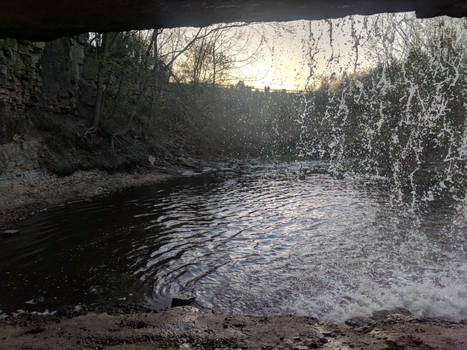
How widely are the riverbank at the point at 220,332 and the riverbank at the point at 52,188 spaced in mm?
5754

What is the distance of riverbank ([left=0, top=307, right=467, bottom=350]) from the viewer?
338cm

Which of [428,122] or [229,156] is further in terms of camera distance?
[229,156]

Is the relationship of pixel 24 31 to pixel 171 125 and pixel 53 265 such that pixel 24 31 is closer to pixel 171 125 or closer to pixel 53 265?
pixel 53 265

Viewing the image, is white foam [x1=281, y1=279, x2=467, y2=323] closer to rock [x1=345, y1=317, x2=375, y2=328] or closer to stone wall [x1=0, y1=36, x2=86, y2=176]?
rock [x1=345, y1=317, x2=375, y2=328]

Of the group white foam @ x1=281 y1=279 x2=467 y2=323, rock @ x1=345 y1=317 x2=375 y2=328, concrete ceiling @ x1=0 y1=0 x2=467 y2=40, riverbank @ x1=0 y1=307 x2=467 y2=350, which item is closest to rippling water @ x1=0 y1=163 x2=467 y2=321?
white foam @ x1=281 y1=279 x2=467 y2=323

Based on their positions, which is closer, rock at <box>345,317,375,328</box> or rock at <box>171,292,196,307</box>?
rock at <box>345,317,375,328</box>

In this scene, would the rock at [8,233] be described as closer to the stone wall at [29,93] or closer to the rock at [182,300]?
the stone wall at [29,93]

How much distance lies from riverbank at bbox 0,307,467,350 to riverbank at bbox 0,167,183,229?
5.75 meters

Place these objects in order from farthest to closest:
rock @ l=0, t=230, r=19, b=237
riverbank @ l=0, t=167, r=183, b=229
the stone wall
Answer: the stone wall
riverbank @ l=0, t=167, r=183, b=229
rock @ l=0, t=230, r=19, b=237

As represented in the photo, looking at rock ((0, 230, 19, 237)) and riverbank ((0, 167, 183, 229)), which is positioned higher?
riverbank ((0, 167, 183, 229))

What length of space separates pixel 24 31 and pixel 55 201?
29.1 feet

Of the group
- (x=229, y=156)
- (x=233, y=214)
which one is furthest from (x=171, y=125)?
(x=233, y=214)

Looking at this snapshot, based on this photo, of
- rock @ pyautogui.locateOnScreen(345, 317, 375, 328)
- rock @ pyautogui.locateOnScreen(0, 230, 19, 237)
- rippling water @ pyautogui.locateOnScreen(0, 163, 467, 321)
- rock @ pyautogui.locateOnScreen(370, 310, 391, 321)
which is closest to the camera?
rock @ pyautogui.locateOnScreen(345, 317, 375, 328)

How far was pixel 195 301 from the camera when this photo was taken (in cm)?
470
